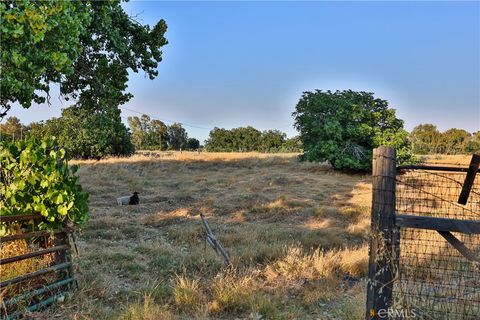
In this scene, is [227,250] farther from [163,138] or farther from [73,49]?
[163,138]

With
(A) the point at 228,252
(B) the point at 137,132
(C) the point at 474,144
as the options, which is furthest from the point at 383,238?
(B) the point at 137,132

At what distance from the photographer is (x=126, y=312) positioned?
14.4 feet

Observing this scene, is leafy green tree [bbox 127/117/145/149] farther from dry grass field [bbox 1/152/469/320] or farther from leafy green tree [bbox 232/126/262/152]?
dry grass field [bbox 1/152/469/320]

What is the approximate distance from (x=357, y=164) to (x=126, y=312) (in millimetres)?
20753

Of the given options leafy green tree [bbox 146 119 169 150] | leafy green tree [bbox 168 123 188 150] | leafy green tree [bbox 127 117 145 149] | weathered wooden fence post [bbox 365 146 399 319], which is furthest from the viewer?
leafy green tree [bbox 168 123 188 150]

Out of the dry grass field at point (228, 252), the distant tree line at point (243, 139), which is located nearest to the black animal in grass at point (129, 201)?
the dry grass field at point (228, 252)

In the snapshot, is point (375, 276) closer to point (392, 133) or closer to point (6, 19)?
point (6, 19)

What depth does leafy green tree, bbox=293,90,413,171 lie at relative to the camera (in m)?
23.3

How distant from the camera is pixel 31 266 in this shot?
16.4ft

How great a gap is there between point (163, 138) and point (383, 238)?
74.8 meters

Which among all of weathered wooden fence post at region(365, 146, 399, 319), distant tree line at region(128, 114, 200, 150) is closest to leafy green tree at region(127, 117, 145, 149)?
distant tree line at region(128, 114, 200, 150)

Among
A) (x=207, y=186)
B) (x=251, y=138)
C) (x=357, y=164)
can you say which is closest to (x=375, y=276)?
(x=207, y=186)

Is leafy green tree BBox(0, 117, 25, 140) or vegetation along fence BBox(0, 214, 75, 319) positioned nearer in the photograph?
vegetation along fence BBox(0, 214, 75, 319)

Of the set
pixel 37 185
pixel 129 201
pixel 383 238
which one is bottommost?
pixel 129 201
